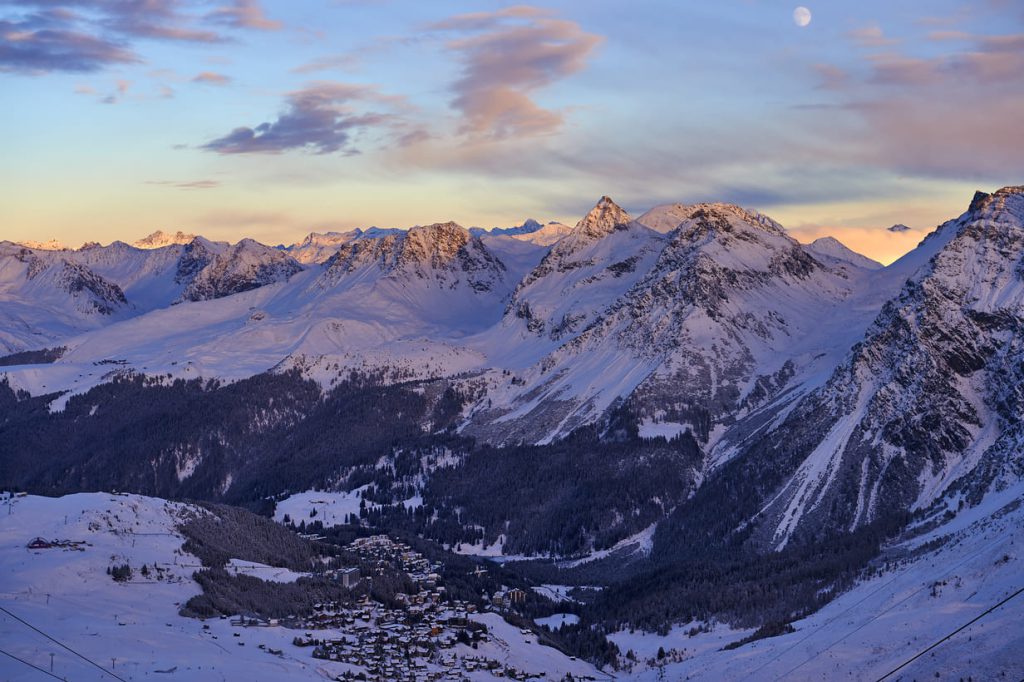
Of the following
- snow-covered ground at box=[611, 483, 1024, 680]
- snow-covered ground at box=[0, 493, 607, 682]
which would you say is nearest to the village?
snow-covered ground at box=[0, 493, 607, 682]

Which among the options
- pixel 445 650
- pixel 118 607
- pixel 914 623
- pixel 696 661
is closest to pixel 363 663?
pixel 445 650

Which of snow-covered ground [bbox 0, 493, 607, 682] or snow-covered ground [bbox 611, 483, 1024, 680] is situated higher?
snow-covered ground [bbox 0, 493, 607, 682]

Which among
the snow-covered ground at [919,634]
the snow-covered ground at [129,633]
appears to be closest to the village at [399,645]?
the snow-covered ground at [129,633]

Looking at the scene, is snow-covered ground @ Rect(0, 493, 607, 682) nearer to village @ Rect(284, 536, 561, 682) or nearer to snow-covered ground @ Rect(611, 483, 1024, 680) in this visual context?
village @ Rect(284, 536, 561, 682)

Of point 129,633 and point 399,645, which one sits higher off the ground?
point 129,633

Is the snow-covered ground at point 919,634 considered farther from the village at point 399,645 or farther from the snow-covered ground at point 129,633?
the snow-covered ground at point 129,633

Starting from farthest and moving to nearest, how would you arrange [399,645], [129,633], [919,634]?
[399,645], [919,634], [129,633]

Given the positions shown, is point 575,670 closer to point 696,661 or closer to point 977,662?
point 696,661

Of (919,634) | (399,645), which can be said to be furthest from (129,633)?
(919,634)

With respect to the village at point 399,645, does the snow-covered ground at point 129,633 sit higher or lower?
higher

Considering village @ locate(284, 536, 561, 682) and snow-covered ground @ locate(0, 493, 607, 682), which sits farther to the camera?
village @ locate(284, 536, 561, 682)

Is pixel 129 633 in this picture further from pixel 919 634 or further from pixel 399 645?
pixel 919 634
